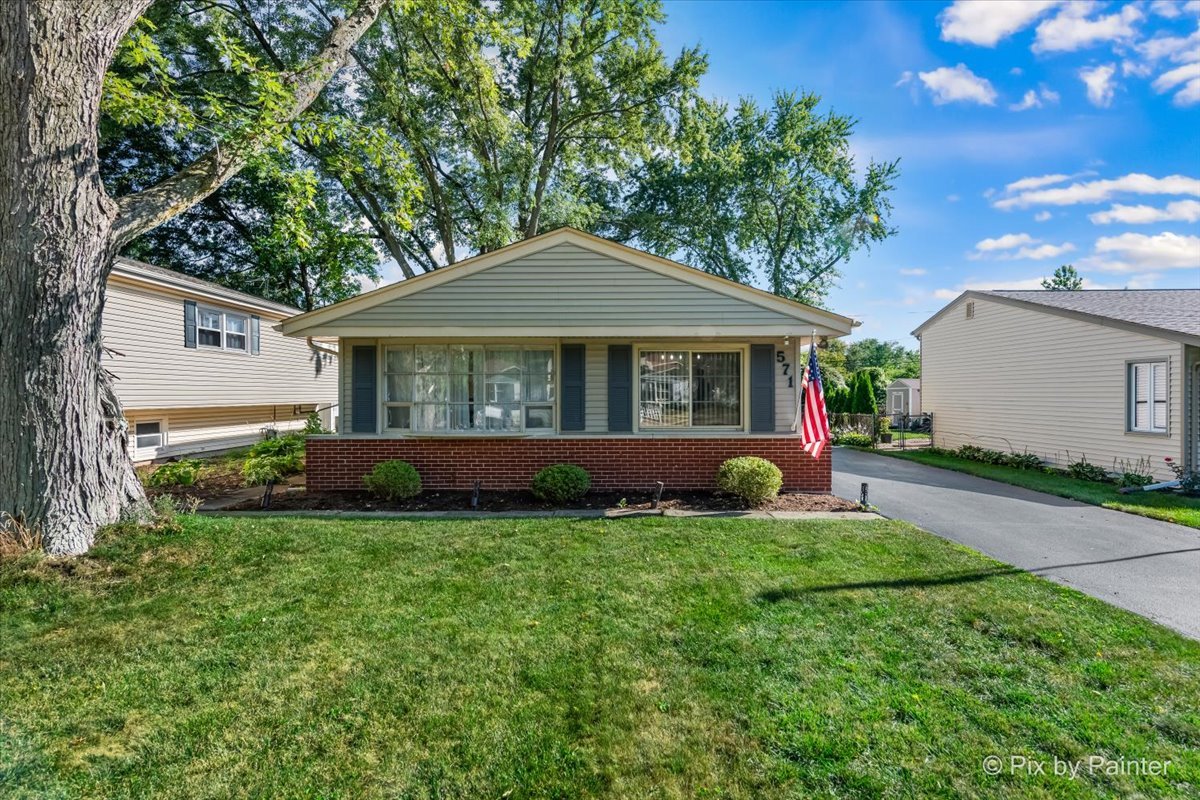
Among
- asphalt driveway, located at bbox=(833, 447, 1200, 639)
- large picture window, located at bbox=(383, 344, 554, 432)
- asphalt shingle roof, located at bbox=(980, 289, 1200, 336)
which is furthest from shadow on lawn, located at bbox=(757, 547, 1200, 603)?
asphalt shingle roof, located at bbox=(980, 289, 1200, 336)

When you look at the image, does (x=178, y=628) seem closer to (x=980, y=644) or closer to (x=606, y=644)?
(x=606, y=644)

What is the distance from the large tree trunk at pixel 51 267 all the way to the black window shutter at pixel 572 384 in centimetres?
576

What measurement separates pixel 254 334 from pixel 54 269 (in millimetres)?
11730

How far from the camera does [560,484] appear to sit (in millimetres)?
7664

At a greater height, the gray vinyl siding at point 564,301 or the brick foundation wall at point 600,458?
the gray vinyl siding at point 564,301

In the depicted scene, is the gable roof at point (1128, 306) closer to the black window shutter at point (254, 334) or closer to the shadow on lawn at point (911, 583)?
the shadow on lawn at point (911, 583)

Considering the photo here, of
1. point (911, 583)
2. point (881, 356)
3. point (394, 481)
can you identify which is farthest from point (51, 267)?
point (881, 356)

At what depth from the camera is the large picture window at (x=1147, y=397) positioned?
33.4 feet

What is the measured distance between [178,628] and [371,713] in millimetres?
2043

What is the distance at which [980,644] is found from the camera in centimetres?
357

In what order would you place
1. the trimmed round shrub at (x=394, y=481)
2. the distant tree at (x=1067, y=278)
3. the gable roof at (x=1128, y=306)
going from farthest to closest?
the distant tree at (x=1067, y=278) < the gable roof at (x=1128, y=306) < the trimmed round shrub at (x=394, y=481)

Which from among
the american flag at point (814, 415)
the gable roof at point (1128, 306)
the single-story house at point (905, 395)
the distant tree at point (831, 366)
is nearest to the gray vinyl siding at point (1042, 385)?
the gable roof at point (1128, 306)

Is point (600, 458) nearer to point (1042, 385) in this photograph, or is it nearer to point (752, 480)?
point (752, 480)

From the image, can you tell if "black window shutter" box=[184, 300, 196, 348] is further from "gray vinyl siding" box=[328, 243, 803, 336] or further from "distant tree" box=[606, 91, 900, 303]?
"distant tree" box=[606, 91, 900, 303]
